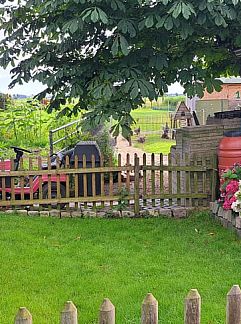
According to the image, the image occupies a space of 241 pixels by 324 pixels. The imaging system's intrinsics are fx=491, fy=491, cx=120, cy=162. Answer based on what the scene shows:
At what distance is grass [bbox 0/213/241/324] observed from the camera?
151 inches

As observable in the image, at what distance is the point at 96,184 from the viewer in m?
7.80

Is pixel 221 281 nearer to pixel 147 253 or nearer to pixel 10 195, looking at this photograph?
pixel 147 253

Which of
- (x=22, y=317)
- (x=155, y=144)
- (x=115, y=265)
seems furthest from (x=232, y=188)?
(x=155, y=144)

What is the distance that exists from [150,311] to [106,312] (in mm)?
190

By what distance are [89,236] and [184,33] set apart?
8.85 feet

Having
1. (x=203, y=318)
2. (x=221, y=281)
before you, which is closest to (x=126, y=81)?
(x=221, y=281)

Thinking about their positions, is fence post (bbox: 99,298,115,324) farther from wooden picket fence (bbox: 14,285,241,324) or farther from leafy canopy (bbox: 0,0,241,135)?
leafy canopy (bbox: 0,0,241,135)

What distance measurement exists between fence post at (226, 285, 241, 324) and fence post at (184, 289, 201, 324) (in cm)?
16

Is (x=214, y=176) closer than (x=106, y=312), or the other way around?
(x=106, y=312)

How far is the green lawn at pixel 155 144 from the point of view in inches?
702

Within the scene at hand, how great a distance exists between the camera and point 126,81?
5852 mm

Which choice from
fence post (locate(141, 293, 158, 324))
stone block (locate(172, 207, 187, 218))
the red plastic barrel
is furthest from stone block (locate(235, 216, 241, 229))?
fence post (locate(141, 293, 158, 324))

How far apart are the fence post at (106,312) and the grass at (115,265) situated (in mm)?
1516

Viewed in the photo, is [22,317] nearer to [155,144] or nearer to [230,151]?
[230,151]
